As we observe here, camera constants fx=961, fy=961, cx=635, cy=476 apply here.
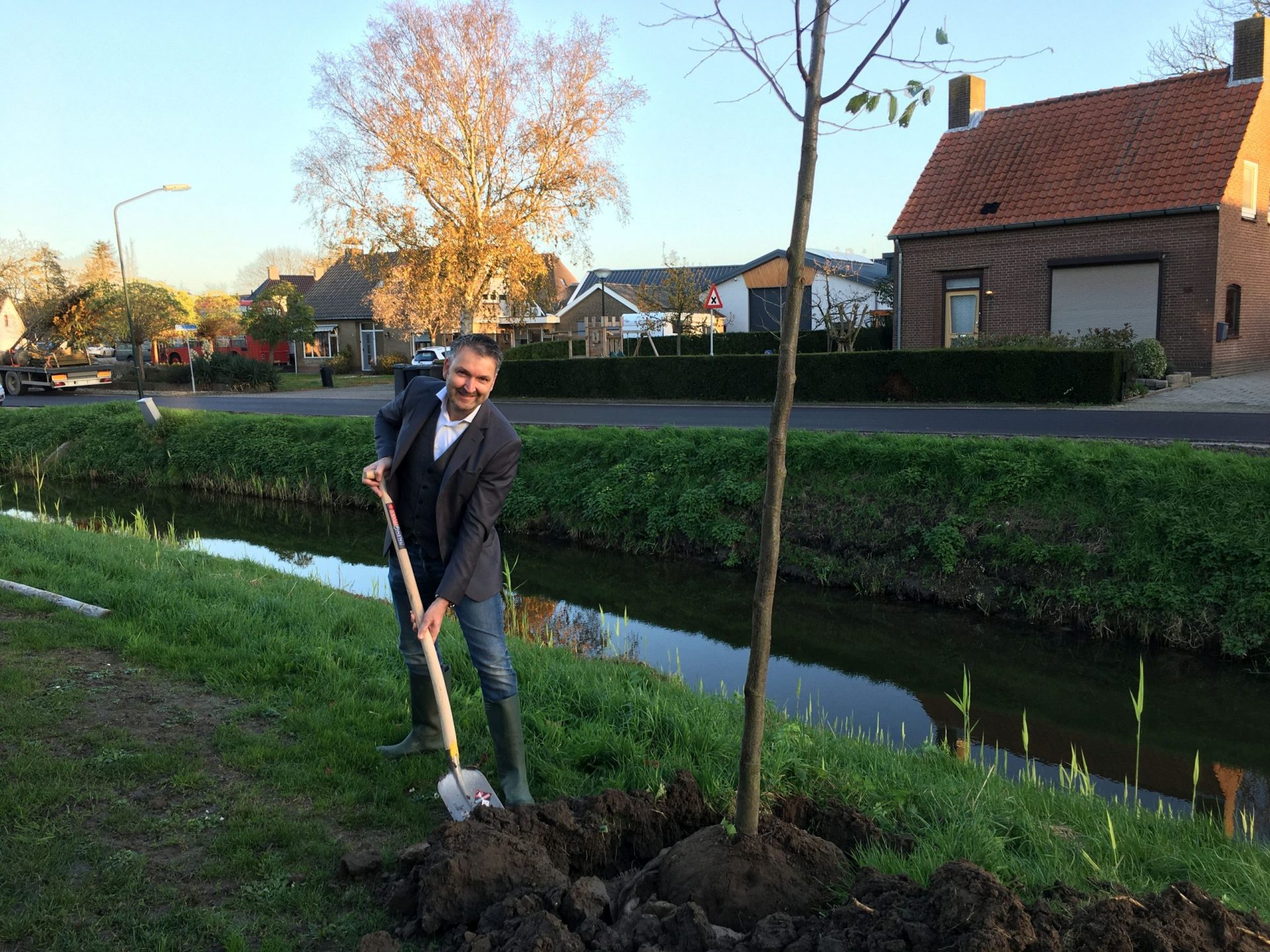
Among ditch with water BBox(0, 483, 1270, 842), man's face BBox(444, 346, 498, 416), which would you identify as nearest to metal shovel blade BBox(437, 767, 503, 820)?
man's face BBox(444, 346, 498, 416)

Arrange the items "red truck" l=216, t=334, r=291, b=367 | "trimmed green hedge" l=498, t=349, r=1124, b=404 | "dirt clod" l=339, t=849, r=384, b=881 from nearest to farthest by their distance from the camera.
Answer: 1. "dirt clod" l=339, t=849, r=384, b=881
2. "trimmed green hedge" l=498, t=349, r=1124, b=404
3. "red truck" l=216, t=334, r=291, b=367

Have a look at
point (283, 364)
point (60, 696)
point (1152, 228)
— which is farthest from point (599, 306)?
point (60, 696)

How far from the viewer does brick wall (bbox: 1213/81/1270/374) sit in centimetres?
2183

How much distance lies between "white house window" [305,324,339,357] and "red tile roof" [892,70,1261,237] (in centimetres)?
3286

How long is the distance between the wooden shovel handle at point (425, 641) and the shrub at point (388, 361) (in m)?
39.7

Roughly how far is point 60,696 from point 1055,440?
925 cm

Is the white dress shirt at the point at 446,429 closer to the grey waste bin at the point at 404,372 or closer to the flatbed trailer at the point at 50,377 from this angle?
the grey waste bin at the point at 404,372

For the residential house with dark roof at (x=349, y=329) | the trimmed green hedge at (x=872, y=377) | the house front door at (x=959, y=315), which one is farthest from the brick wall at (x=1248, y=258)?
the residential house with dark roof at (x=349, y=329)

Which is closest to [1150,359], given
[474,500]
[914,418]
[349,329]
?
[914,418]

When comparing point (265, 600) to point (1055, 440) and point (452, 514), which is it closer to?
point (452, 514)

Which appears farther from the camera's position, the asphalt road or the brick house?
the brick house

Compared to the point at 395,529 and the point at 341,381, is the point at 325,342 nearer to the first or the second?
the point at 341,381

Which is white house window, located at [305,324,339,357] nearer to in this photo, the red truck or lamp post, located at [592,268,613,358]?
the red truck

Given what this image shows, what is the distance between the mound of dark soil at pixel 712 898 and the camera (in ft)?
8.24
